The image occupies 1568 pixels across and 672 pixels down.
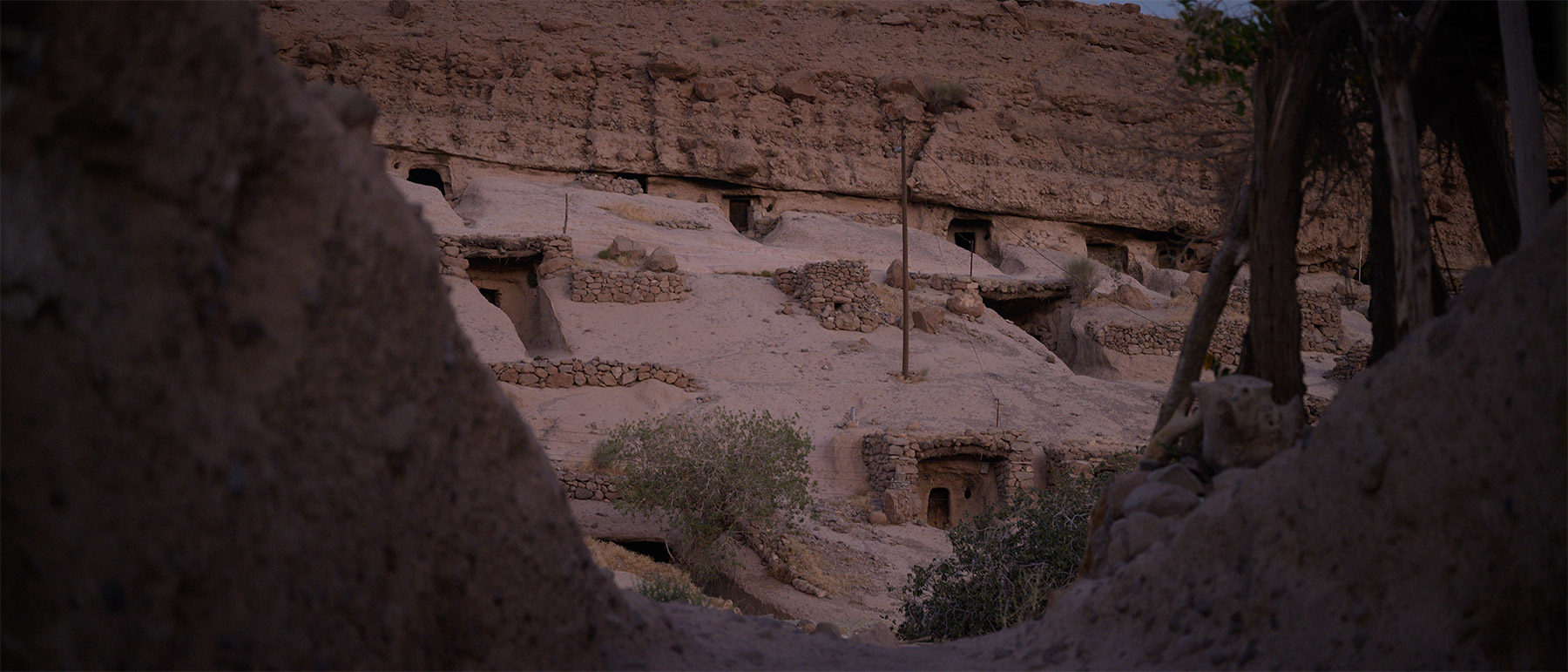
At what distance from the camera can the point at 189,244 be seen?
5.04 ft

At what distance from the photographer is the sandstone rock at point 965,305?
18.5 meters

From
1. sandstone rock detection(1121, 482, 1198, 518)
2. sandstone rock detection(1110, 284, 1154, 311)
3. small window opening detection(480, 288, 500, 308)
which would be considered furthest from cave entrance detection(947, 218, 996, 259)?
sandstone rock detection(1121, 482, 1198, 518)

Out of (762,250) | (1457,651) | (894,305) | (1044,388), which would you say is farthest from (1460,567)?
(762,250)

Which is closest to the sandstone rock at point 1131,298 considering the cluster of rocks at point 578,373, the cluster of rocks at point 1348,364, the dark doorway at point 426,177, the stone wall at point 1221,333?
the stone wall at point 1221,333

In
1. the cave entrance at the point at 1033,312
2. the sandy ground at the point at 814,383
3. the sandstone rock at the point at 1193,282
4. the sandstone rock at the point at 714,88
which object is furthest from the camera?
the sandstone rock at the point at 714,88

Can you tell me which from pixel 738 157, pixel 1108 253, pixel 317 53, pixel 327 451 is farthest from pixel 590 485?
pixel 1108 253

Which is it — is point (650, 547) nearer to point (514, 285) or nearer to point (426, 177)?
point (514, 285)

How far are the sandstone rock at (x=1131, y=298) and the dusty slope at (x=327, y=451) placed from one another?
1805cm

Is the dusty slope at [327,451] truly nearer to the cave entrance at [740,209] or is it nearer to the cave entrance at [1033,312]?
the cave entrance at [1033,312]

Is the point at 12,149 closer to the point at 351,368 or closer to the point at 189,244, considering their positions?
the point at 189,244

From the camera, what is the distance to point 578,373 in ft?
45.7

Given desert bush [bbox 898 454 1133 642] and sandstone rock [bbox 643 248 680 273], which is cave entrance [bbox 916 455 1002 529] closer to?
desert bush [bbox 898 454 1133 642]

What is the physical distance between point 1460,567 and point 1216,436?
161cm

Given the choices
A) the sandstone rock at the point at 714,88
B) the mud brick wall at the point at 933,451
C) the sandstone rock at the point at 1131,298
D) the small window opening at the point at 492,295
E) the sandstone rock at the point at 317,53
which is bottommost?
the small window opening at the point at 492,295
